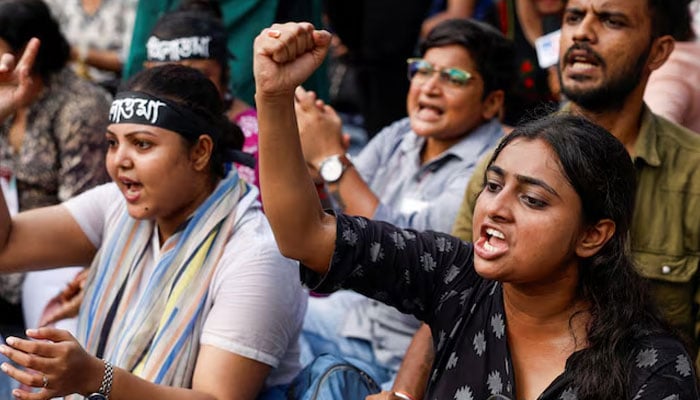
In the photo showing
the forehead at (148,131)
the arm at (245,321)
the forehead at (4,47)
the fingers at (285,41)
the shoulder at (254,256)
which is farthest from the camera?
the forehead at (4,47)

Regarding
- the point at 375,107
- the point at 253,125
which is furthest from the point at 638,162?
the point at 375,107

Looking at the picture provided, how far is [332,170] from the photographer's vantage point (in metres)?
3.84

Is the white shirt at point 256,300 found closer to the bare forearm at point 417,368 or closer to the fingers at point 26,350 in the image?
the bare forearm at point 417,368

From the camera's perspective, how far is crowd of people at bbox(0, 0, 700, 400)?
2.56 m

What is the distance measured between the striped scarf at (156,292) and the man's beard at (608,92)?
1.04 meters

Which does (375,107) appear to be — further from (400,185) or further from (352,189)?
(352,189)

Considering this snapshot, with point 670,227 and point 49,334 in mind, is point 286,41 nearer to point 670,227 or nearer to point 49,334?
point 49,334

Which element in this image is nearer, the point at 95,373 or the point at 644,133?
the point at 95,373

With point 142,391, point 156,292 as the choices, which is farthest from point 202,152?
point 142,391

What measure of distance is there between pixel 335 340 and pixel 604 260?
158cm

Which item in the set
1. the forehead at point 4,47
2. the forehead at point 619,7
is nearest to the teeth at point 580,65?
the forehead at point 619,7

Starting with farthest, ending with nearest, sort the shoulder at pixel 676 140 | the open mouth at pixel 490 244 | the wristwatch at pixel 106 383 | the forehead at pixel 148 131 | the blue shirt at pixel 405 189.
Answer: the blue shirt at pixel 405 189 < the shoulder at pixel 676 140 < the forehead at pixel 148 131 < the wristwatch at pixel 106 383 < the open mouth at pixel 490 244

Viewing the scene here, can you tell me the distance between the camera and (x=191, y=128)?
3332mm

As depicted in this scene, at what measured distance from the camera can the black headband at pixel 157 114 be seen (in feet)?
10.8
